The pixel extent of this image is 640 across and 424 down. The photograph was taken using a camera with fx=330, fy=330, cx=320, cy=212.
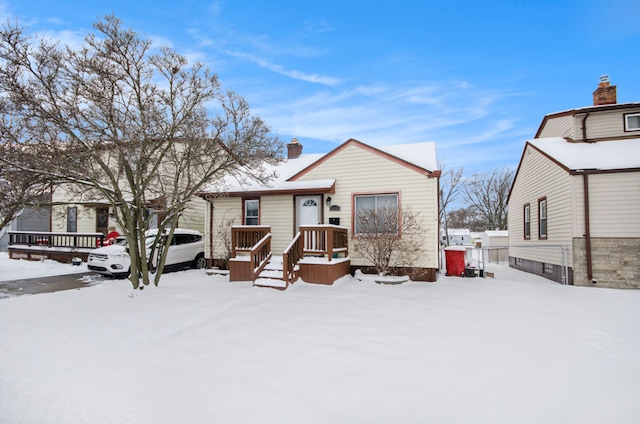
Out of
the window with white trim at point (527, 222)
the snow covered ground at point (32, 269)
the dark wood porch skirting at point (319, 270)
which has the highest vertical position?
the window with white trim at point (527, 222)

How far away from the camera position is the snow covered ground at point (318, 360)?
2895 mm

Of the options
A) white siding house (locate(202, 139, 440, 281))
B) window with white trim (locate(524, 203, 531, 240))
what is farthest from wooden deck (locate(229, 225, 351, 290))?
window with white trim (locate(524, 203, 531, 240))

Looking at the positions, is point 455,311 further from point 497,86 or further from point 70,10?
point 497,86

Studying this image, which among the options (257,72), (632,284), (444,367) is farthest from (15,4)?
(632,284)

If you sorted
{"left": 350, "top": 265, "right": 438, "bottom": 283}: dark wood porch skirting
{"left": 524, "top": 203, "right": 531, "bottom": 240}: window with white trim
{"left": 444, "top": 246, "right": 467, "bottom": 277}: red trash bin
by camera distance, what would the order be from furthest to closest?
{"left": 524, "top": 203, "right": 531, "bottom": 240}: window with white trim → {"left": 444, "top": 246, "right": 467, "bottom": 277}: red trash bin → {"left": 350, "top": 265, "right": 438, "bottom": 283}: dark wood porch skirting

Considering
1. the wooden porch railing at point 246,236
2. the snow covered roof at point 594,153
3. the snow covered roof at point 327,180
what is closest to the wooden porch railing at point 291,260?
the wooden porch railing at point 246,236

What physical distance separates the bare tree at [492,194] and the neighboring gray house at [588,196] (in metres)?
22.6

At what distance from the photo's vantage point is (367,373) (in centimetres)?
361

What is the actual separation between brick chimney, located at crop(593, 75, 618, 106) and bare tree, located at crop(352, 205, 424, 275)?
9.32 meters

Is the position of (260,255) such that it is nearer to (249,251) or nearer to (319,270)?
(249,251)

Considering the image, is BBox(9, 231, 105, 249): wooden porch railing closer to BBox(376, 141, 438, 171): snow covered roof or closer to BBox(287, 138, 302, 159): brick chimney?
BBox(287, 138, 302, 159): brick chimney

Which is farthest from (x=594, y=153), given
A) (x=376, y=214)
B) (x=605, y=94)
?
(x=376, y=214)

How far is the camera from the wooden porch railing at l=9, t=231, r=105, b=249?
555 inches

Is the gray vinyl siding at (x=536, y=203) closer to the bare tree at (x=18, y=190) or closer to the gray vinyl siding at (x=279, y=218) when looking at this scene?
the gray vinyl siding at (x=279, y=218)
